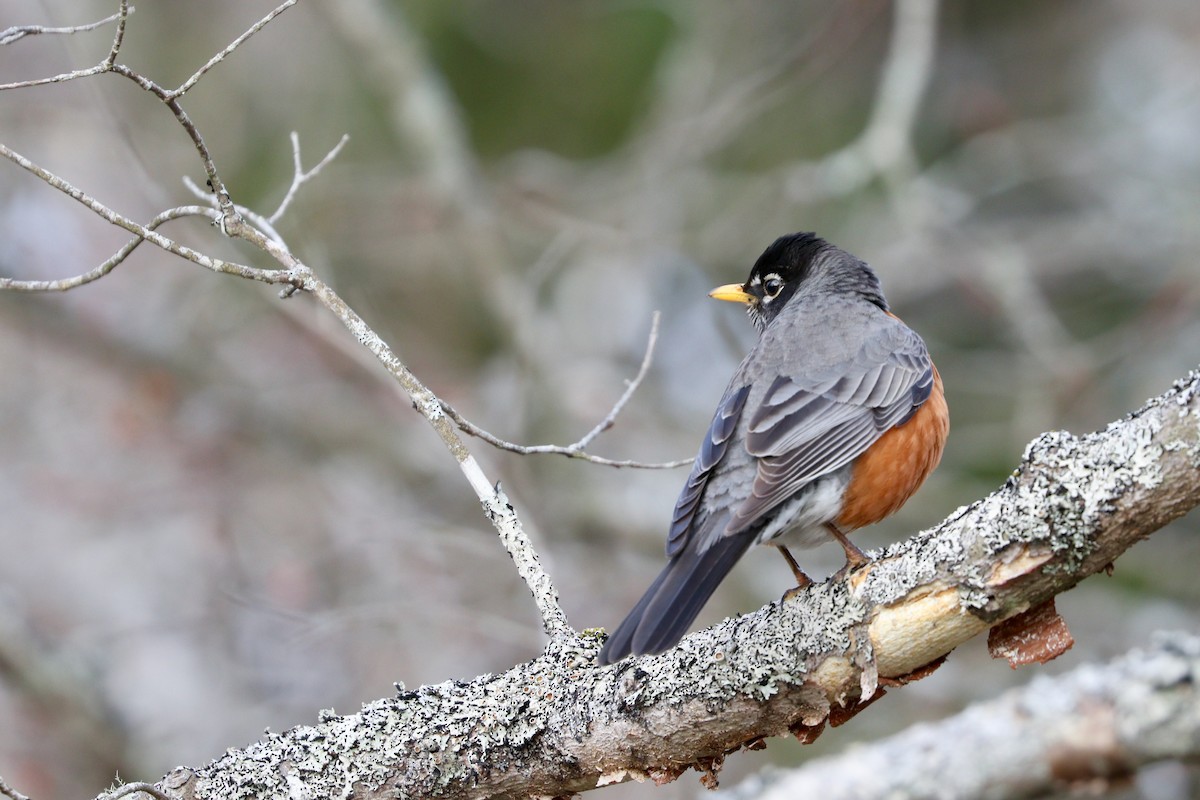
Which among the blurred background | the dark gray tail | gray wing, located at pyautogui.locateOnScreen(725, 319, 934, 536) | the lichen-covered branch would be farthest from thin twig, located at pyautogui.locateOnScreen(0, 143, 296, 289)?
the blurred background

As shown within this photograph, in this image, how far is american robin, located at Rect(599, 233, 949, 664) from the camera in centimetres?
294

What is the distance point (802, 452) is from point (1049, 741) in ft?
5.89

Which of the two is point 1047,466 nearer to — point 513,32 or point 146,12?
point 513,32

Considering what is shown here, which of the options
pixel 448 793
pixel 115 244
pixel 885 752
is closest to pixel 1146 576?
pixel 448 793

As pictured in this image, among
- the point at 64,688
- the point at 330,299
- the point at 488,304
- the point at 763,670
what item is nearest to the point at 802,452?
the point at 763,670

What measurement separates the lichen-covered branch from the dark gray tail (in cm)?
8

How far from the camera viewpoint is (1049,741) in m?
1.52

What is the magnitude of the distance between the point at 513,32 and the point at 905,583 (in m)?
6.62

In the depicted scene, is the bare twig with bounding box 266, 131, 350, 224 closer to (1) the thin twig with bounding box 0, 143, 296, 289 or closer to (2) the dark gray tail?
(1) the thin twig with bounding box 0, 143, 296, 289

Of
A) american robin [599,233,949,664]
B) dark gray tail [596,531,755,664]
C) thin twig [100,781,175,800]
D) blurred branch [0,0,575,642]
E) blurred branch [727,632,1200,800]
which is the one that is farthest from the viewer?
american robin [599,233,949,664]

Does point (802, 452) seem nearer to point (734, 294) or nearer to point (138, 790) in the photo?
point (734, 294)

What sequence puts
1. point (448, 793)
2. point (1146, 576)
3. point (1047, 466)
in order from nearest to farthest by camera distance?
point (1047, 466), point (448, 793), point (1146, 576)

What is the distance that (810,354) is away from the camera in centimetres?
383

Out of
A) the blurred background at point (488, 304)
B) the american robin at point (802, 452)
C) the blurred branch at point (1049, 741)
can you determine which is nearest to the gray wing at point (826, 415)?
the american robin at point (802, 452)
